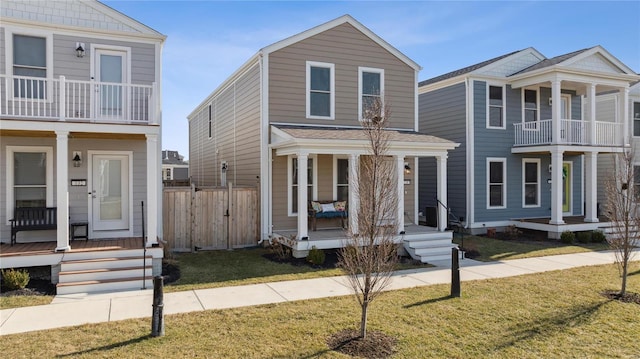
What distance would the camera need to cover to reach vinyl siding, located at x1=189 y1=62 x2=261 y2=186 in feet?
44.4

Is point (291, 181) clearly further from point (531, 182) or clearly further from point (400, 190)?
point (531, 182)

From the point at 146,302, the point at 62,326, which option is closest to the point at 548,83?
the point at 146,302

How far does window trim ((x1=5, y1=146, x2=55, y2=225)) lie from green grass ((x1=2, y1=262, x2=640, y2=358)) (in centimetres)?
552

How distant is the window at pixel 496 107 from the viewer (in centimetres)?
1645

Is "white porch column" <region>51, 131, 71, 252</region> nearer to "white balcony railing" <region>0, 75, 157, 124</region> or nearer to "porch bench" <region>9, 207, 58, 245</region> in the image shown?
"white balcony railing" <region>0, 75, 157, 124</region>

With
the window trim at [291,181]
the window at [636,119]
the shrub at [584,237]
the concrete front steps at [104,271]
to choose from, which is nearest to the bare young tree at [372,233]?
the concrete front steps at [104,271]

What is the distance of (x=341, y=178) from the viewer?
13.6 meters

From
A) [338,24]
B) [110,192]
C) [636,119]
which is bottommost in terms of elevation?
[110,192]

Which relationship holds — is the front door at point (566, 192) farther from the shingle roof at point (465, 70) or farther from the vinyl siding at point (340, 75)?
the vinyl siding at point (340, 75)

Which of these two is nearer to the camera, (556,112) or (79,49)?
(79,49)

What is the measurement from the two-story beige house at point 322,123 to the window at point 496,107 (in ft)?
12.2

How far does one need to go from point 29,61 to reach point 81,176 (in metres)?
2.98

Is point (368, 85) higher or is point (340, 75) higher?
point (340, 75)

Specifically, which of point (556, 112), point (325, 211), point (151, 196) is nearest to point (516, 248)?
point (556, 112)
